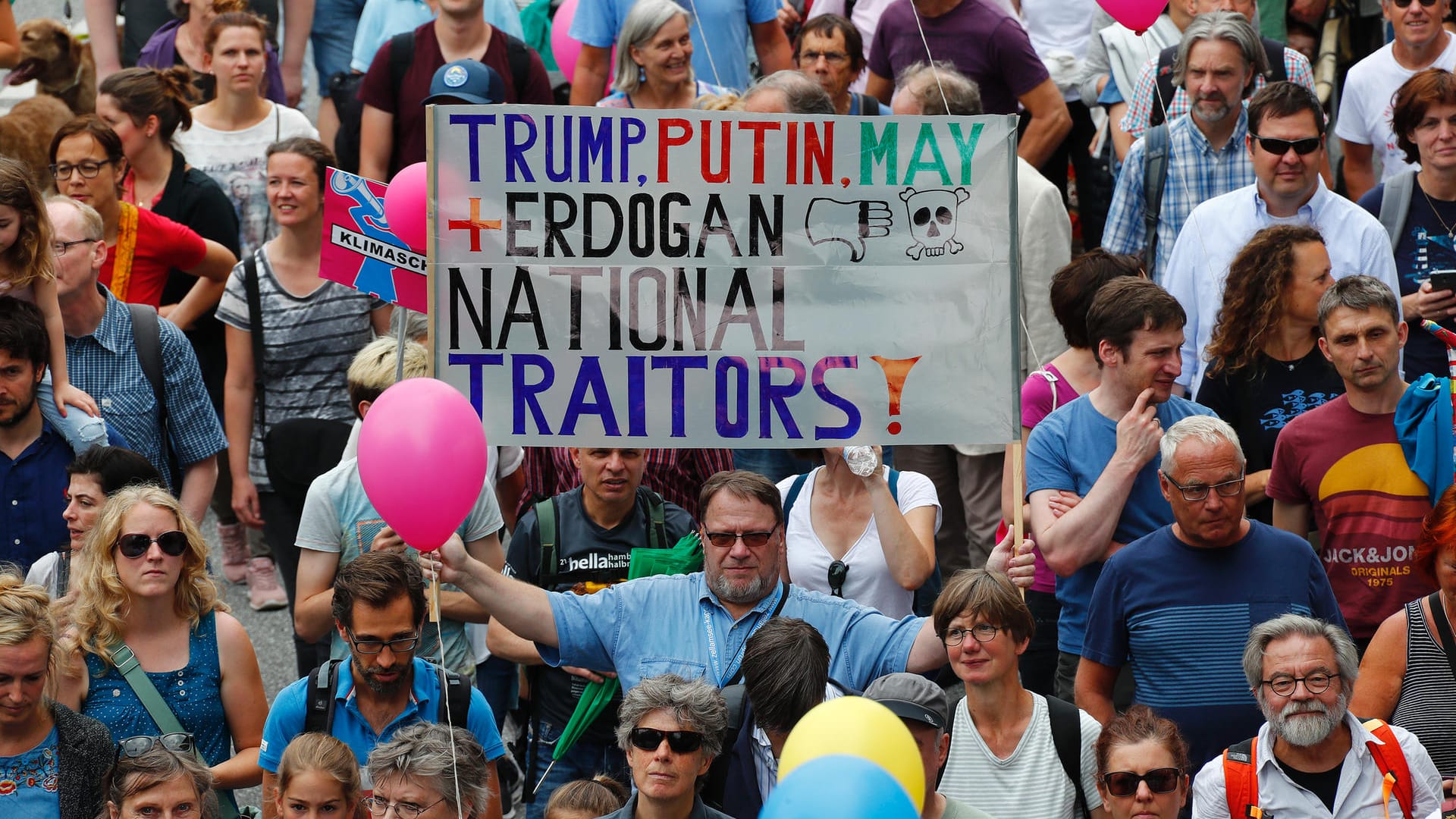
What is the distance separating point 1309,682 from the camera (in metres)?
5.51

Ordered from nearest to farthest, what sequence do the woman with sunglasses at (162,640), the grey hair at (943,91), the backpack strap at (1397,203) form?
1. the woman with sunglasses at (162,640)
2. the backpack strap at (1397,203)
3. the grey hair at (943,91)

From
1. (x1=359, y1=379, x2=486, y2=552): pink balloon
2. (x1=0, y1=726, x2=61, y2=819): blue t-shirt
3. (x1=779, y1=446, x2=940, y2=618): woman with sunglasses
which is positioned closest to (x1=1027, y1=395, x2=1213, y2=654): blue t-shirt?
(x1=779, y1=446, x2=940, y2=618): woman with sunglasses

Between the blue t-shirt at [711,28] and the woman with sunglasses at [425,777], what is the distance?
507 centimetres

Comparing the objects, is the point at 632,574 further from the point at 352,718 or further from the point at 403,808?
the point at 403,808

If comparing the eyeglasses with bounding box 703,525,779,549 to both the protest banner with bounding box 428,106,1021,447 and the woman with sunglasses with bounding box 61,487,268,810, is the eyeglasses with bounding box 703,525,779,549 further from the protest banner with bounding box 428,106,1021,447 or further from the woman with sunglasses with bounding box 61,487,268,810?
the woman with sunglasses with bounding box 61,487,268,810

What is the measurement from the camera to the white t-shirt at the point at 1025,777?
18.3 feet

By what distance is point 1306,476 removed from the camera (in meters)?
6.60

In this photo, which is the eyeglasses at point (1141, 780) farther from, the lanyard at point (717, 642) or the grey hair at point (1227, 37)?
the grey hair at point (1227, 37)

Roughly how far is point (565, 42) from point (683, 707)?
6267mm

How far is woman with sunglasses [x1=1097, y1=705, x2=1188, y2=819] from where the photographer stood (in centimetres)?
532

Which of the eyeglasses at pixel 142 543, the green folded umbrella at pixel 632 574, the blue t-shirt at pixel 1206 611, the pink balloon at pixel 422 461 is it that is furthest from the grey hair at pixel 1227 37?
the eyeglasses at pixel 142 543

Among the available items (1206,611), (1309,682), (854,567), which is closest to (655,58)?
(854,567)

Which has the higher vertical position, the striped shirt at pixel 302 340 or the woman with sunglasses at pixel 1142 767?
the striped shirt at pixel 302 340

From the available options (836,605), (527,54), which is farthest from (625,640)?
(527,54)
